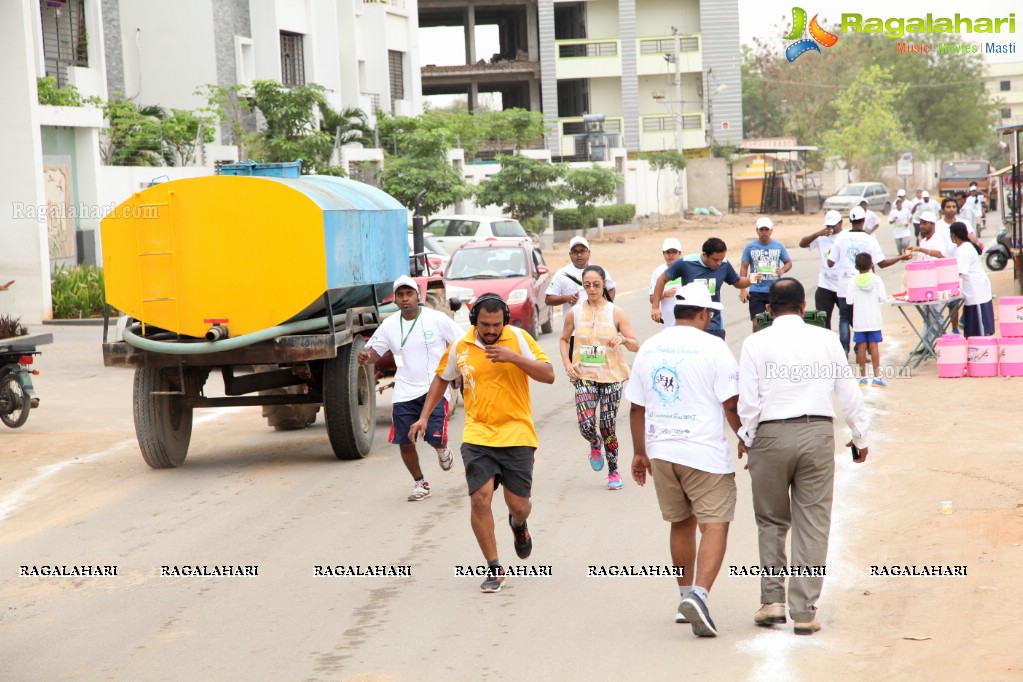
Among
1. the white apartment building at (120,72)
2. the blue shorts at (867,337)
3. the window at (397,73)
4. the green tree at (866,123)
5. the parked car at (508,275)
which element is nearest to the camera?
the blue shorts at (867,337)

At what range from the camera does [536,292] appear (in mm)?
20719

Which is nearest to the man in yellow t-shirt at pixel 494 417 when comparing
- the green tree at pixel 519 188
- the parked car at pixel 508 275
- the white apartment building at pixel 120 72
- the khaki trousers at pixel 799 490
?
the khaki trousers at pixel 799 490

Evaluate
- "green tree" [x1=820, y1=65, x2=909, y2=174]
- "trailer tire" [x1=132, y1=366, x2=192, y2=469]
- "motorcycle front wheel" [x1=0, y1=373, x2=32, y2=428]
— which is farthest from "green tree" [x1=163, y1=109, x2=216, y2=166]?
"green tree" [x1=820, y1=65, x2=909, y2=174]

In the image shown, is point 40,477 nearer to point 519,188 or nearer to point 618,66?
point 519,188

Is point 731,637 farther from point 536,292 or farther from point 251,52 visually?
point 251,52

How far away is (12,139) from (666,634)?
63.3 ft

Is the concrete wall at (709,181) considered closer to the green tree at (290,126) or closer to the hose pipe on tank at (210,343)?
the green tree at (290,126)

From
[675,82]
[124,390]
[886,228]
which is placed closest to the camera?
[124,390]

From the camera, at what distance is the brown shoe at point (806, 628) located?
6156 millimetres

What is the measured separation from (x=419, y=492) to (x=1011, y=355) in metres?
8.16

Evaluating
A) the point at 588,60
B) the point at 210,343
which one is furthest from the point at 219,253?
the point at 588,60

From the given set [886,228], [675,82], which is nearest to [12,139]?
[886,228]

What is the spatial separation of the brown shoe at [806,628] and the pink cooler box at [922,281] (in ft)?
29.8

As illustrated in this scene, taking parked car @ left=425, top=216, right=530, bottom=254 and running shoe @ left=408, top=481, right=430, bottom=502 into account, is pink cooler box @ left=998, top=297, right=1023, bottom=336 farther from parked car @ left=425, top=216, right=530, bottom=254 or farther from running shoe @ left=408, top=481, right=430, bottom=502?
parked car @ left=425, top=216, right=530, bottom=254
